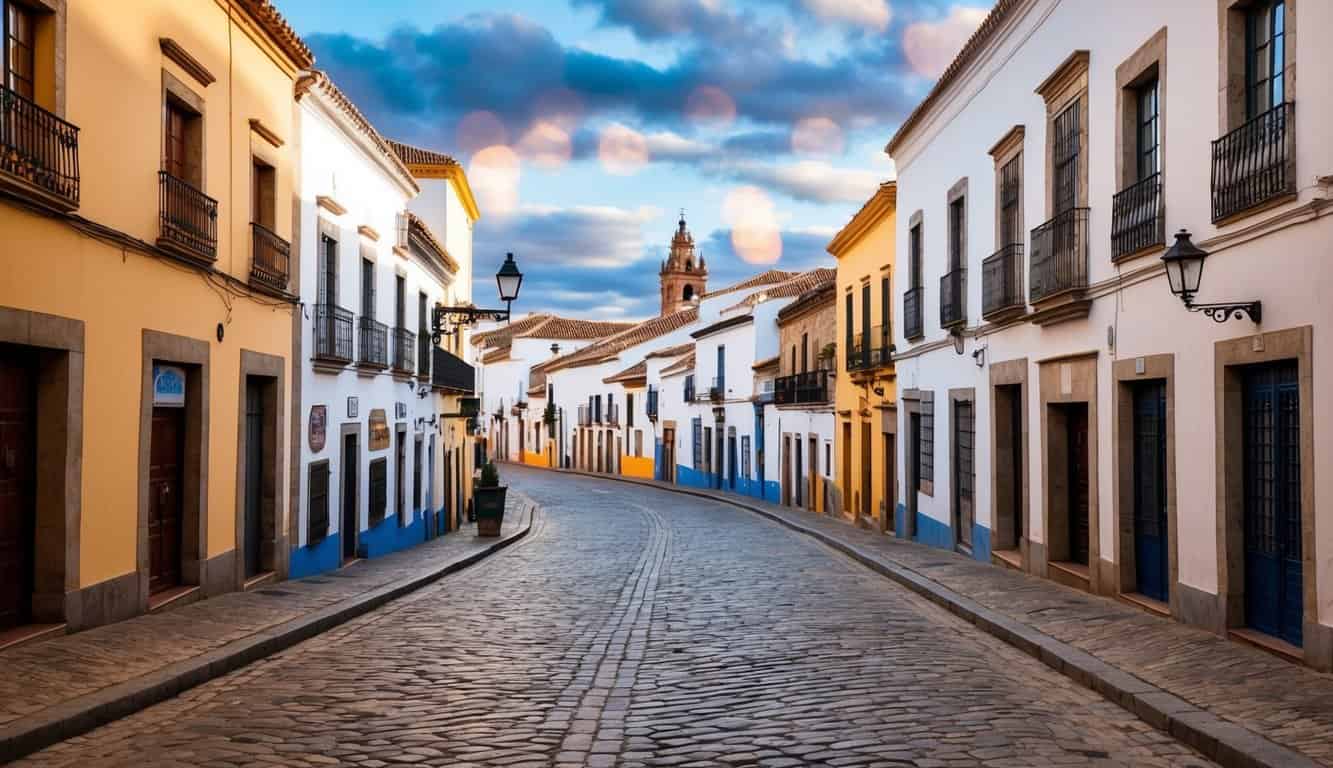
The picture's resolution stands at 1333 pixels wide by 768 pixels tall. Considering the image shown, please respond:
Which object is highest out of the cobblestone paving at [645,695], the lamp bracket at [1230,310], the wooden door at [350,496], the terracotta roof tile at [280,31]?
the terracotta roof tile at [280,31]

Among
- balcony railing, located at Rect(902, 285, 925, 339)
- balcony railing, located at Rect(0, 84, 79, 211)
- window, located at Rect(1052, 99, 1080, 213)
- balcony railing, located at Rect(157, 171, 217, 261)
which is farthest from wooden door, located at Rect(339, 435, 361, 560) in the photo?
window, located at Rect(1052, 99, 1080, 213)

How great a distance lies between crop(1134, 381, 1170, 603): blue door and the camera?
34.8 ft

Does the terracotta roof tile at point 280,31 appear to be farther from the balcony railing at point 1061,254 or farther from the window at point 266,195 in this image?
the balcony railing at point 1061,254

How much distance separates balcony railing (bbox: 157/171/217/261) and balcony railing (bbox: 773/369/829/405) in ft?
63.0

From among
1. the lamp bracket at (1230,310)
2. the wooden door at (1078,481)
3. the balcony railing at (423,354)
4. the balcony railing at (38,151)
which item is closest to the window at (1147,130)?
the lamp bracket at (1230,310)

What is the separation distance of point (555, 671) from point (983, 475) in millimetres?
8782

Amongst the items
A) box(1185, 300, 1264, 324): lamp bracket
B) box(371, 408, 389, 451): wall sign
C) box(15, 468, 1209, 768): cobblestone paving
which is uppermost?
box(1185, 300, 1264, 324): lamp bracket

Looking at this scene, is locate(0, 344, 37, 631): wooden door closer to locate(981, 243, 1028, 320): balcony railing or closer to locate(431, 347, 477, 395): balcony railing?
locate(981, 243, 1028, 320): balcony railing

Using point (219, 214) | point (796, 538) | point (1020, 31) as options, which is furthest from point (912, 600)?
point (796, 538)

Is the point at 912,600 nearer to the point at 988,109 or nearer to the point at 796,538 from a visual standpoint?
the point at 988,109

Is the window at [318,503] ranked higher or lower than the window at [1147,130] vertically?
lower

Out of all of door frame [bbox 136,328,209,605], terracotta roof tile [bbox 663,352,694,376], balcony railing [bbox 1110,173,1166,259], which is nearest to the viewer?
balcony railing [bbox 1110,173,1166,259]

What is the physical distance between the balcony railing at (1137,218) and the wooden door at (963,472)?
579 cm

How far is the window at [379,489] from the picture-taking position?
1878cm
